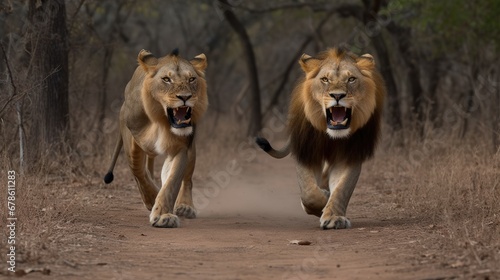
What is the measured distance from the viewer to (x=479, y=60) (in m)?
12.9

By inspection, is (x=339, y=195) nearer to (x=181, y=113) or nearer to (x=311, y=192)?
(x=311, y=192)

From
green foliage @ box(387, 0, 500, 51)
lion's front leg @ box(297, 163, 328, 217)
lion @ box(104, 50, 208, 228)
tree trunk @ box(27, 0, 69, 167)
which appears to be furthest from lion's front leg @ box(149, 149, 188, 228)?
green foliage @ box(387, 0, 500, 51)

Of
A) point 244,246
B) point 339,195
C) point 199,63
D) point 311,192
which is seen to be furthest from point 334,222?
point 199,63

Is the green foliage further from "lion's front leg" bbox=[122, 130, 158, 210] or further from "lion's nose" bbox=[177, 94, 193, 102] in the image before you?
"lion's nose" bbox=[177, 94, 193, 102]

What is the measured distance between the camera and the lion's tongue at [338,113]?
6.61 m

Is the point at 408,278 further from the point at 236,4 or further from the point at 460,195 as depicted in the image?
the point at 236,4

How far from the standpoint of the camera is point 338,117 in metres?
6.62

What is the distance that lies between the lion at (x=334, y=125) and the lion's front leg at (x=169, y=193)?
0.57 meters

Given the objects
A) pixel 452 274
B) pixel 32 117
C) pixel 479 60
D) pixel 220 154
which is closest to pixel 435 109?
pixel 479 60

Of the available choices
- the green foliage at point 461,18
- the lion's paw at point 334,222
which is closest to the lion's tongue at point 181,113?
the lion's paw at point 334,222

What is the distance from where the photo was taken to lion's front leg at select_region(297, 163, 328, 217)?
22.0 feet

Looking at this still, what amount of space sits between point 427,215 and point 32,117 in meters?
3.69

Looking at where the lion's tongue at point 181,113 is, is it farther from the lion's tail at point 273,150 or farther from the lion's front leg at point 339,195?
the lion's front leg at point 339,195

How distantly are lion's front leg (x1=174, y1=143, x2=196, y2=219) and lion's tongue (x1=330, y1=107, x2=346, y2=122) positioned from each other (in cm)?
126
